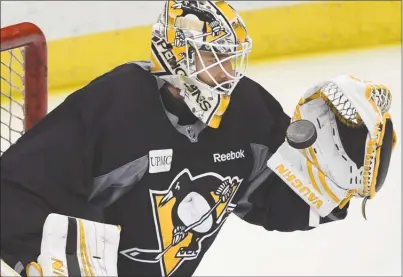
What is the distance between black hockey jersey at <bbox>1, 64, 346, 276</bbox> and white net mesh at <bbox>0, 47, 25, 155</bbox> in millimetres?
293

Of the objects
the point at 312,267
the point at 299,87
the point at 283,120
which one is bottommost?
the point at 312,267

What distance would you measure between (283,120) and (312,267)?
34.2 inches

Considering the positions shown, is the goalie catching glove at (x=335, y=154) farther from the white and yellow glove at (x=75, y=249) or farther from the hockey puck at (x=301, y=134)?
the white and yellow glove at (x=75, y=249)

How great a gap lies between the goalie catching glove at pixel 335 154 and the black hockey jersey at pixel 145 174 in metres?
0.04

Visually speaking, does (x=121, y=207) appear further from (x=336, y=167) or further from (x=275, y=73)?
(x=275, y=73)

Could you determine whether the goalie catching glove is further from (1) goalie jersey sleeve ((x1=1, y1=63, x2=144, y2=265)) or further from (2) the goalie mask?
(1) goalie jersey sleeve ((x1=1, y1=63, x2=144, y2=265))

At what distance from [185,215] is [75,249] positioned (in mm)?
329

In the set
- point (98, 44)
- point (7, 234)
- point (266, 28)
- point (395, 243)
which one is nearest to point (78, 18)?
point (98, 44)

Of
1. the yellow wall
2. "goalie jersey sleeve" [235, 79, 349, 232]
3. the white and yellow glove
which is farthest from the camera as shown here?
the yellow wall

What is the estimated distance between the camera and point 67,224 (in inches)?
58.0

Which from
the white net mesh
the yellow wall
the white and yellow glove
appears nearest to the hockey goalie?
the white and yellow glove

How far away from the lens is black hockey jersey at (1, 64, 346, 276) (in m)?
1.53

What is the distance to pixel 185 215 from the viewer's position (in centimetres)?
176

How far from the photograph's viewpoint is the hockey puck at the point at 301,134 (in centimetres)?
177
